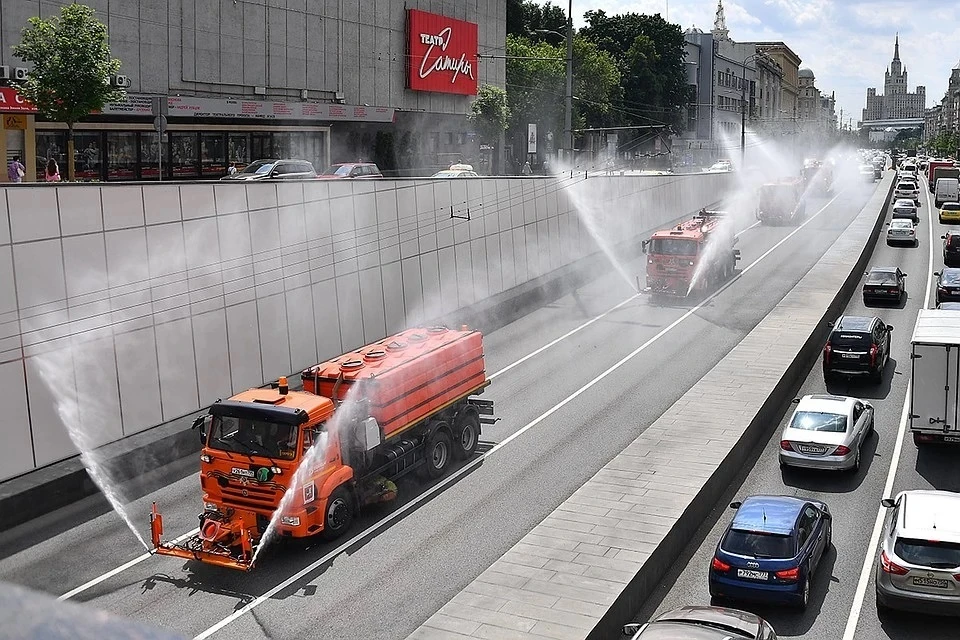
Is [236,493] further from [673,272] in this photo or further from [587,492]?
[673,272]

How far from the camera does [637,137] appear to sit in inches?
4577

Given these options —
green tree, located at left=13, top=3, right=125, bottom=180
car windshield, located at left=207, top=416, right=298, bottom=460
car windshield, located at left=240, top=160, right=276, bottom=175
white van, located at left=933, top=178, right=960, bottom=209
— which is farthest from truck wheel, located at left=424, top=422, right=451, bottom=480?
white van, located at left=933, top=178, right=960, bottom=209

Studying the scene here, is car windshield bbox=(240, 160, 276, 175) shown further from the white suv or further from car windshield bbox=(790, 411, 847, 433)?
the white suv

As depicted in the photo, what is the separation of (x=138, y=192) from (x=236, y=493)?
9536 mm

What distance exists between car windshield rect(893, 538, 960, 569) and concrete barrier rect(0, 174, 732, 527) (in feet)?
52.7

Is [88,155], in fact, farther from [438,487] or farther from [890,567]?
[890,567]

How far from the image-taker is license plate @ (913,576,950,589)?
52.7ft

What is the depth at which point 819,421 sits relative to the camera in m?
24.7

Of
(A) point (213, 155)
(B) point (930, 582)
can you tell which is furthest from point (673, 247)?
(B) point (930, 582)

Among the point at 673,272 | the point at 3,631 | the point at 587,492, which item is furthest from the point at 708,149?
the point at 3,631

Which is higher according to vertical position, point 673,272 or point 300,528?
point 673,272

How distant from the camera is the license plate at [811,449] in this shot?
2356 cm

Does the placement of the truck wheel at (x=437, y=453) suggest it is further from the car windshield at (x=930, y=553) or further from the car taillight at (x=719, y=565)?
the car windshield at (x=930, y=553)

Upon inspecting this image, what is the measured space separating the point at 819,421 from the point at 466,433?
8.55 m
